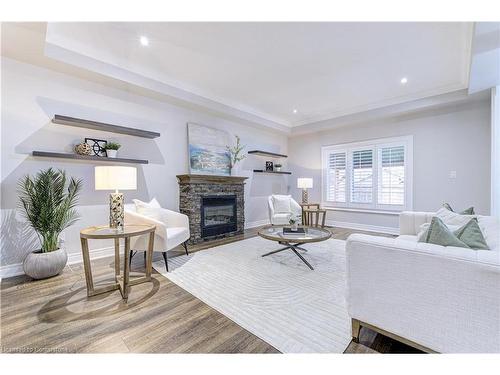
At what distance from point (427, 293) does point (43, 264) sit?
11.3 ft

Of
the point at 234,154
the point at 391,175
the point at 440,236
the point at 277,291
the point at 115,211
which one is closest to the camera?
the point at 440,236

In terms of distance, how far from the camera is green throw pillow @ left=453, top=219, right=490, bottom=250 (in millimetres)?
1400

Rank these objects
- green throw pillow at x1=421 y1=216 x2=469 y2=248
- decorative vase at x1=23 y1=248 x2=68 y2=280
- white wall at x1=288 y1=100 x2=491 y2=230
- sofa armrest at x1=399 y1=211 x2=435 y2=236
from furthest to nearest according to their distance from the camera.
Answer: white wall at x1=288 y1=100 x2=491 y2=230 < sofa armrest at x1=399 y1=211 x2=435 y2=236 < decorative vase at x1=23 y1=248 x2=68 y2=280 < green throw pillow at x1=421 y1=216 x2=469 y2=248

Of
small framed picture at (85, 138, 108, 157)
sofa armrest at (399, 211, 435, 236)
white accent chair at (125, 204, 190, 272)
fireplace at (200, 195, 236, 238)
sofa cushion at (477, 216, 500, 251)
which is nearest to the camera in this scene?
sofa cushion at (477, 216, 500, 251)

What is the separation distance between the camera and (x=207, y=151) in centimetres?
461

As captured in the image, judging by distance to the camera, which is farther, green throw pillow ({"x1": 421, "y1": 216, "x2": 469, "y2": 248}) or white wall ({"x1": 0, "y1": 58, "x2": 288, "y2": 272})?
white wall ({"x1": 0, "y1": 58, "x2": 288, "y2": 272})

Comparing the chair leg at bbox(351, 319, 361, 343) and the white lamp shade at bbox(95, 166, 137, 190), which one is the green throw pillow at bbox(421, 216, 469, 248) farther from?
the white lamp shade at bbox(95, 166, 137, 190)

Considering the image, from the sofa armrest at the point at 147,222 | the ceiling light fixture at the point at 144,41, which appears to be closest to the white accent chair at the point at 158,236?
the sofa armrest at the point at 147,222

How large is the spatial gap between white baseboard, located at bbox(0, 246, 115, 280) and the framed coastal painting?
1873 mm

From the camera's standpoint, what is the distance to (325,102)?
4848 millimetres

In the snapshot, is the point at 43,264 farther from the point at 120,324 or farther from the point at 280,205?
the point at 280,205

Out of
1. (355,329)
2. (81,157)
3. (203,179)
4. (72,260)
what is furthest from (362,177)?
(72,260)

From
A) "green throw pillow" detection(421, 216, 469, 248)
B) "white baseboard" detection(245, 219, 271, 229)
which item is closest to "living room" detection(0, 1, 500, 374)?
"green throw pillow" detection(421, 216, 469, 248)
